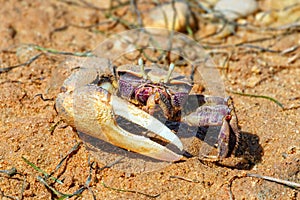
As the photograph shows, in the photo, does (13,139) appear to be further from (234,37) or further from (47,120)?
(234,37)

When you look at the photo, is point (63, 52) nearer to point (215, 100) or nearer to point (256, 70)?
point (215, 100)

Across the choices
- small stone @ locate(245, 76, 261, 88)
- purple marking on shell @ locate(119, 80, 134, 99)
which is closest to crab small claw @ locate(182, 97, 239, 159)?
purple marking on shell @ locate(119, 80, 134, 99)

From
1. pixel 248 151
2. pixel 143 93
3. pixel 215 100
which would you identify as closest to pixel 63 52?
pixel 143 93


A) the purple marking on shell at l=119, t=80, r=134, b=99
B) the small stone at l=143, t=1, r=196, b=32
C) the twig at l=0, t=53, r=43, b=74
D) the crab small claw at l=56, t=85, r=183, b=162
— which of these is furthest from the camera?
the small stone at l=143, t=1, r=196, b=32

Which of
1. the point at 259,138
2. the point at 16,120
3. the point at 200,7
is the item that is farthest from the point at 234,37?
the point at 16,120

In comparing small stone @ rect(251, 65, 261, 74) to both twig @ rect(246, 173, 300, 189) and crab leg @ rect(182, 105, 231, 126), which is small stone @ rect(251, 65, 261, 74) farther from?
twig @ rect(246, 173, 300, 189)

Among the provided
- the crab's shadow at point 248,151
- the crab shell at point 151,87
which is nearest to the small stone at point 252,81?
the crab's shadow at point 248,151
